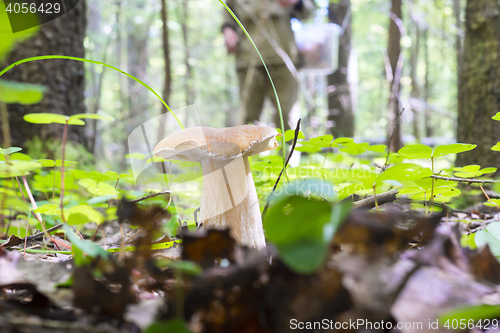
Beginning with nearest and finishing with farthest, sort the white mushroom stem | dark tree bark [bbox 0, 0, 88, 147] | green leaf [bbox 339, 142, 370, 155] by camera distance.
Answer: the white mushroom stem
green leaf [bbox 339, 142, 370, 155]
dark tree bark [bbox 0, 0, 88, 147]

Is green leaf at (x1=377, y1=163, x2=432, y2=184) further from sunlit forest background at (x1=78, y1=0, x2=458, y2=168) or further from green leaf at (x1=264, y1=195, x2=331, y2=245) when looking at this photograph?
sunlit forest background at (x1=78, y1=0, x2=458, y2=168)

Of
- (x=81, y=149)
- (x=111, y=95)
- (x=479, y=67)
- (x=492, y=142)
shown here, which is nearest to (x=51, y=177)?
(x=81, y=149)

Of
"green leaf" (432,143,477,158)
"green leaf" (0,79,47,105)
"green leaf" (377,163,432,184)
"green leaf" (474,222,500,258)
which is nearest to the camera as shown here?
"green leaf" (0,79,47,105)

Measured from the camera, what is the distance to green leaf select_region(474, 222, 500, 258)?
49cm

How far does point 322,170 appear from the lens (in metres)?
1.11

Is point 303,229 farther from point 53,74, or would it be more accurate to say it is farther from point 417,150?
point 53,74

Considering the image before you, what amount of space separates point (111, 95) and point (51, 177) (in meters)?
15.9

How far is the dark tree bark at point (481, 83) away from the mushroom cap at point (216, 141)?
1.74 m

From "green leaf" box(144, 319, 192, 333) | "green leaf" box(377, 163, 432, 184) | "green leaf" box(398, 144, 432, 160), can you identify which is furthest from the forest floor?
"green leaf" box(398, 144, 432, 160)

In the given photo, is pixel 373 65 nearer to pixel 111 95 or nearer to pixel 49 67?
pixel 111 95

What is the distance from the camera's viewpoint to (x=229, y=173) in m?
0.93

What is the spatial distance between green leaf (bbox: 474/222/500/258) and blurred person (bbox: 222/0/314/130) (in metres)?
2.36

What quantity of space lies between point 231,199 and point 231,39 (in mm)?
2611

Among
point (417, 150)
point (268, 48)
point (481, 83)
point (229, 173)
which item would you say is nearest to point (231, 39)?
point (268, 48)
